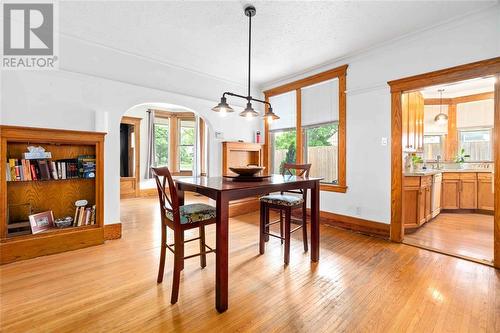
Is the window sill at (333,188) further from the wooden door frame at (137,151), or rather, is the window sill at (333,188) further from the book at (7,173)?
the wooden door frame at (137,151)

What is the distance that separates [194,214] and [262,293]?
0.85 m

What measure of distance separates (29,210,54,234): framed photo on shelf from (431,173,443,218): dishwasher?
5665 mm

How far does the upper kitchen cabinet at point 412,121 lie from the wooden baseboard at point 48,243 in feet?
14.6

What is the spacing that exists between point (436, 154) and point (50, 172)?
291 inches

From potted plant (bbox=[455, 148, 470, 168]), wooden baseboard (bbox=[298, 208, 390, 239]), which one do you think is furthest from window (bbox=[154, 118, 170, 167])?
potted plant (bbox=[455, 148, 470, 168])

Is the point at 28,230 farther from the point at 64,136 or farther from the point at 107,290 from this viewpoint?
the point at 107,290

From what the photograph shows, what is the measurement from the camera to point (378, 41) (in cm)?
318

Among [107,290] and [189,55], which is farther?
[189,55]

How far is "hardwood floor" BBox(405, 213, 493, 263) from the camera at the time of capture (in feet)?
9.21

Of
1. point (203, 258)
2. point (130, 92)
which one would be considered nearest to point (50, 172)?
point (130, 92)

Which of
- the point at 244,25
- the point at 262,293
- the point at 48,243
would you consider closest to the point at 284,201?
the point at 262,293

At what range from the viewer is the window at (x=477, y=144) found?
5.19 metres

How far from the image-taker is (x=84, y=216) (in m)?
2.96

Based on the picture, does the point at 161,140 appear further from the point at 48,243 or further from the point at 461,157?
the point at 461,157
